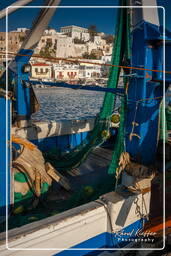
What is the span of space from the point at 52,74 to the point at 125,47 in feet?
204

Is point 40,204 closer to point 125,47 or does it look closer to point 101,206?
point 101,206

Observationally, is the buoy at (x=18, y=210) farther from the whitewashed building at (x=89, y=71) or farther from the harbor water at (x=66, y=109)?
the whitewashed building at (x=89, y=71)

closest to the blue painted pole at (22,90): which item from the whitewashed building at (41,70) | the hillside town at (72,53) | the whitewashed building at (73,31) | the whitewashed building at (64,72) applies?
the hillside town at (72,53)

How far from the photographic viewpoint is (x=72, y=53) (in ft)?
309

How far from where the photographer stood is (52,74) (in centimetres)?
6619

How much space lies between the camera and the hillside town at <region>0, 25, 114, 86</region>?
2469 inches

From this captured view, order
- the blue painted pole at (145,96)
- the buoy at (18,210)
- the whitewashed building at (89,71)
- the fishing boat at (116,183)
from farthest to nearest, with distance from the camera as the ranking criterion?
the whitewashed building at (89,71) → the buoy at (18,210) → the blue painted pole at (145,96) → the fishing boat at (116,183)

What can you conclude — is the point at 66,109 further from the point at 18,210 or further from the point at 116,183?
the point at 116,183

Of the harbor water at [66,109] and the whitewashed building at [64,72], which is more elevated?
the whitewashed building at [64,72]

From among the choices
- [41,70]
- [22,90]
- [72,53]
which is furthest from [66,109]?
[72,53]

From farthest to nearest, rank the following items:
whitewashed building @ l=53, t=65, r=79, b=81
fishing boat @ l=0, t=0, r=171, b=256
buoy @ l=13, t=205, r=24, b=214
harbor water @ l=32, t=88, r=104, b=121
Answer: whitewashed building @ l=53, t=65, r=79, b=81
harbor water @ l=32, t=88, r=104, b=121
buoy @ l=13, t=205, r=24, b=214
fishing boat @ l=0, t=0, r=171, b=256

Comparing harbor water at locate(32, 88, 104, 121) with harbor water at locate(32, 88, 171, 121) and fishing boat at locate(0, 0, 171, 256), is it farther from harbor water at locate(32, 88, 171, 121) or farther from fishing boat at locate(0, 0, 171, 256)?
fishing boat at locate(0, 0, 171, 256)

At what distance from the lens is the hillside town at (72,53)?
62700 mm

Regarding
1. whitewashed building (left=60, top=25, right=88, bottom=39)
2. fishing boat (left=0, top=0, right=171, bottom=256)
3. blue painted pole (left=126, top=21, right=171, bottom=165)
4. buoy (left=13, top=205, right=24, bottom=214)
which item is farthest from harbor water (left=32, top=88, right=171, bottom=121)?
whitewashed building (left=60, top=25, right=88, bottom=39)
